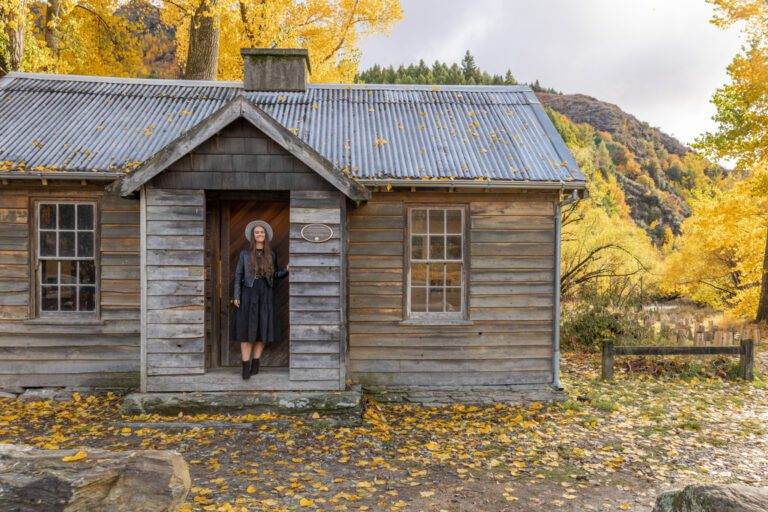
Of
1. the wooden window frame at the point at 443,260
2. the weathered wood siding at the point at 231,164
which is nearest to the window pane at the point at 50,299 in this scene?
the weathered wood siding at the point at 231,164

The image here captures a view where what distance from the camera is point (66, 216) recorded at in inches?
343

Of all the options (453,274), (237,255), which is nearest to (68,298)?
(237,255)

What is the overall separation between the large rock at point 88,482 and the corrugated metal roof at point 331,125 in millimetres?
5202

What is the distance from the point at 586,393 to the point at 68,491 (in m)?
7.95

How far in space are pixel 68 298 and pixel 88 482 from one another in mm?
5643

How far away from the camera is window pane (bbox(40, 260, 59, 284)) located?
28.6 feet

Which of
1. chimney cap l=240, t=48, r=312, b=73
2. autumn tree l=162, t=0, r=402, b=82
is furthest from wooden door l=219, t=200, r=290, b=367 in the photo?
autumn tree l=162, t=0, r=402, b=82

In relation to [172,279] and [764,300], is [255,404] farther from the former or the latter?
[764,300]

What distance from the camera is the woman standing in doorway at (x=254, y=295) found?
7883 mm

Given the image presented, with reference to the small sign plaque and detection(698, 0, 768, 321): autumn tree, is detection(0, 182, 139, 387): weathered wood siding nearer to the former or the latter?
the small sign plaque

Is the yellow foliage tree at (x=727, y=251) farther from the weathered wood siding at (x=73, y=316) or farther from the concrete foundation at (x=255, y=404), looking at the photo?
the weathered wood siding at (x=73, y=316)

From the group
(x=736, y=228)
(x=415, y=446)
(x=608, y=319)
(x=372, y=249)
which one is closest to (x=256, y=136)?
(x=372, y=249)

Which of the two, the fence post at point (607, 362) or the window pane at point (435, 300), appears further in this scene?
the fence post at point (607, 362)

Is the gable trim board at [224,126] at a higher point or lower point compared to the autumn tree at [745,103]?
lower
